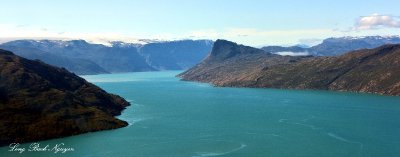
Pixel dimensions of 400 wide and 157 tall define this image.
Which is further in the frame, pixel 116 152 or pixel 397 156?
pixel 116 152

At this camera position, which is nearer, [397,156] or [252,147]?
[397,156]

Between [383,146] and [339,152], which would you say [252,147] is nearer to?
[339,152]

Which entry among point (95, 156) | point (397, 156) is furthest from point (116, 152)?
point (397, 156)

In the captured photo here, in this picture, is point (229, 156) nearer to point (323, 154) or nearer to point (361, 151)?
point (323, 154)

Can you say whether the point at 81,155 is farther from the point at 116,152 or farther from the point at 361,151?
the point at 361,151

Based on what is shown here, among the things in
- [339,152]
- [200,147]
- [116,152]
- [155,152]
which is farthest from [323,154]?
[116,152]

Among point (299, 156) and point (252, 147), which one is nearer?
point (299, 156)

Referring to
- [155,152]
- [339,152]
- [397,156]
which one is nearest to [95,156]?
[155,152]
